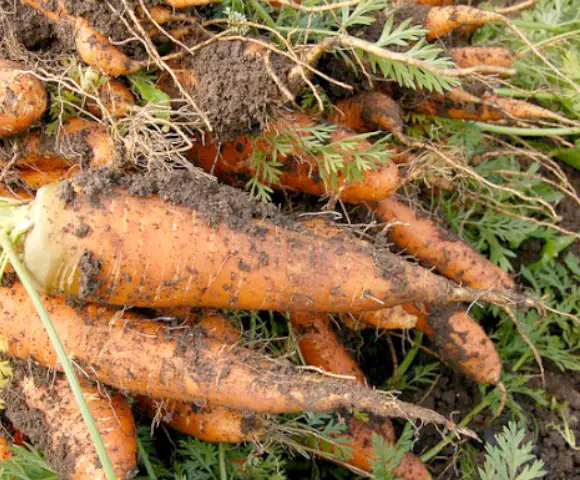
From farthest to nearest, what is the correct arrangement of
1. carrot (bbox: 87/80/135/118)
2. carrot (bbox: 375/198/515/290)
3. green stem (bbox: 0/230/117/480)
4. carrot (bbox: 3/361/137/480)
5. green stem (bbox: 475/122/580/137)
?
1. green stem (bbox: 475/122/580/137)
2. carrot (bbox: 375/198/515/290)
3. carrot (bbox: 87/80/135/118)
4. carrot (bbox: 3/361/137/480)
5. green stem (bbox: 0/230/117/480)

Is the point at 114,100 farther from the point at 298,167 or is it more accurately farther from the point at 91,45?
the point at 298,167

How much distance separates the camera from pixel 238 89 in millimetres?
1718

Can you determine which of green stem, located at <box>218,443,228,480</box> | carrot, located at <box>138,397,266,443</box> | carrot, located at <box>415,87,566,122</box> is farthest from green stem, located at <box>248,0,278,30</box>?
green stem, located at <box>218,443,228,480</box>

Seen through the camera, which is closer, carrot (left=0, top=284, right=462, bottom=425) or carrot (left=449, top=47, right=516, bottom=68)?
carrot (left=0, top=284, right=462, bottom=425)

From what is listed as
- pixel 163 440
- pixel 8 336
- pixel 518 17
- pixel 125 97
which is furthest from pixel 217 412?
pixel 518 17

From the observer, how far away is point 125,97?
1856mm

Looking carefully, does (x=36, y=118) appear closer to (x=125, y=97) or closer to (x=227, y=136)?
(x=125, y=97)

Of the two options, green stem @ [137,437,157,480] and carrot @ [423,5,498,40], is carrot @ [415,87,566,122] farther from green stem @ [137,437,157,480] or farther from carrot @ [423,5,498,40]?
green stem @ [137,437,157,480]

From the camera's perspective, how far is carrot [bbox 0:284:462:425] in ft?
5.65

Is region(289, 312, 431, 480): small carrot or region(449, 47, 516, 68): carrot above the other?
region(449, 47, 516, 68): carrot

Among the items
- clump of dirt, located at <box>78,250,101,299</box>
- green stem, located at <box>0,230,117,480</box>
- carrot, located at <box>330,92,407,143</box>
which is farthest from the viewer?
carrot, located at <box>330,92,407,143</box>

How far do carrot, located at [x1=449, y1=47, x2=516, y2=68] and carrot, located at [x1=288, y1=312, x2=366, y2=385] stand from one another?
3.68ft

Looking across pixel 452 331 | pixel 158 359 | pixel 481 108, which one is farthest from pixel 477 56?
pixel 158 359

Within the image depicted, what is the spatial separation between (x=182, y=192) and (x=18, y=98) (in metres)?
0.57
